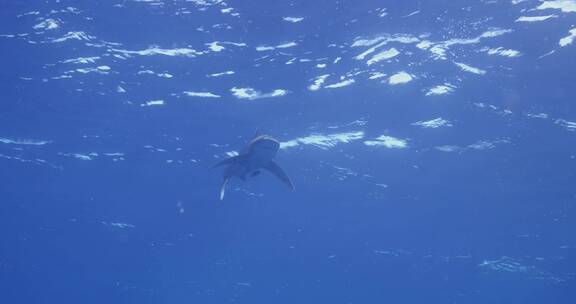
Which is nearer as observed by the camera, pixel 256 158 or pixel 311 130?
pixel 256 158

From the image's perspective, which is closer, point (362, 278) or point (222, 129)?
point (222, 129)

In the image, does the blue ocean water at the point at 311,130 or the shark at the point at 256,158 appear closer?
the shark at the point at 256,158

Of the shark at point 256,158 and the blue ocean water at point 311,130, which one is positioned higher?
the blue ocean water at point 311,130

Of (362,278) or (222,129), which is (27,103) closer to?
(222,129)

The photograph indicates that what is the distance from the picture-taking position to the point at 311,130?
66.9 ft

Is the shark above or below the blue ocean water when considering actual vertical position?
below

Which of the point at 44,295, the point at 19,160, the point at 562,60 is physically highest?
the point at 44,295

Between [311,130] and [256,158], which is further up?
[311,130]

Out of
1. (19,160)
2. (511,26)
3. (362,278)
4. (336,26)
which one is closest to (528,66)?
(511,26)

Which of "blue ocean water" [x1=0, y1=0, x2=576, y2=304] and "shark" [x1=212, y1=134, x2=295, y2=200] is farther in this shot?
"blue ocean water" [x1=0, y1=0, x2=576, y2=304]

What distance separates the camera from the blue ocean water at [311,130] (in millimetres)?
14633

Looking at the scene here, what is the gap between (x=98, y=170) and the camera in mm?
26188

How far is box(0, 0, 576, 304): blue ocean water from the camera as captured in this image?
1463 cm

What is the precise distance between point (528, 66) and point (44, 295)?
A: 68.7m
